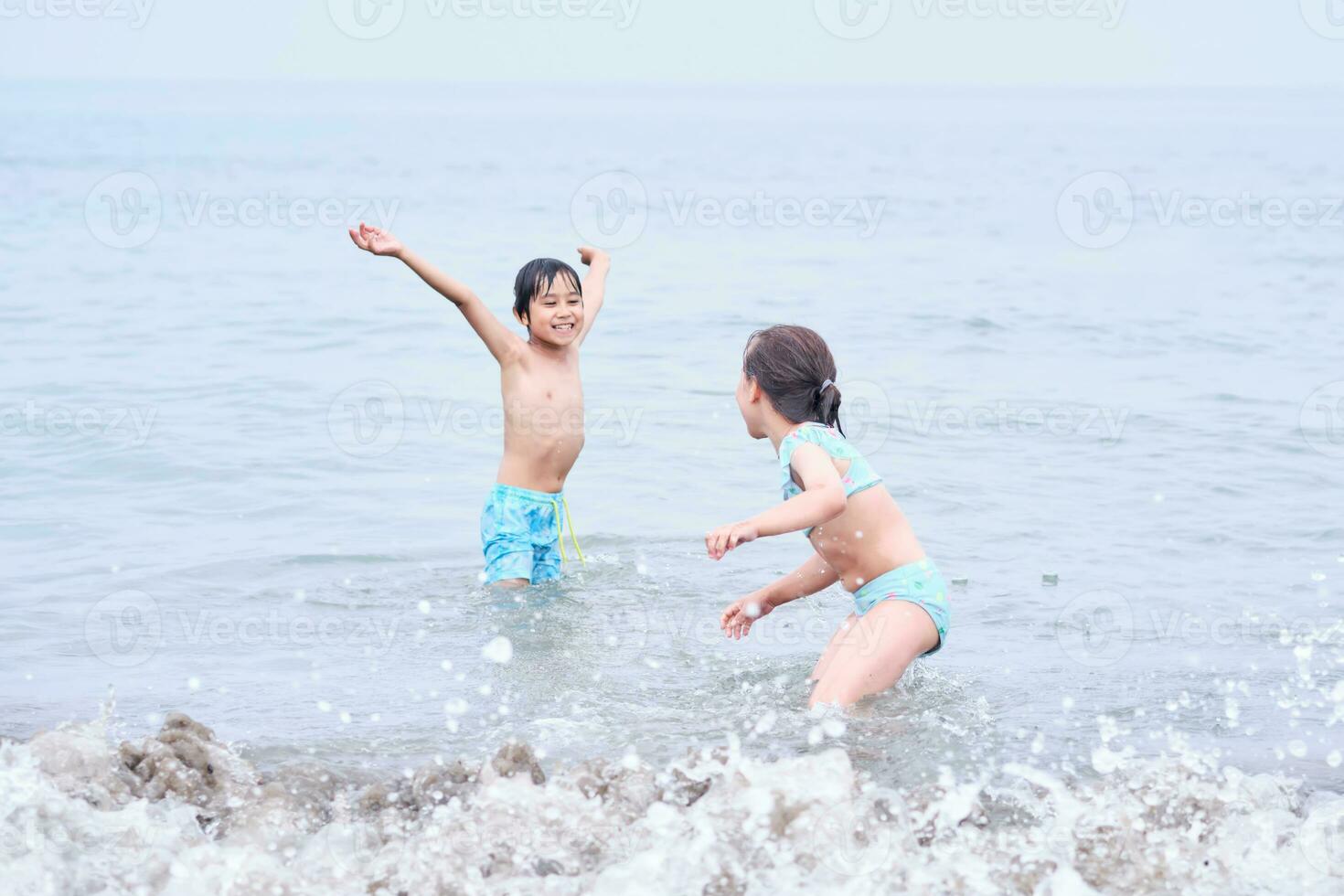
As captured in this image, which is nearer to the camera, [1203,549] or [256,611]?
[256,611]

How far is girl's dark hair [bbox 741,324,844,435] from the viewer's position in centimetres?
455

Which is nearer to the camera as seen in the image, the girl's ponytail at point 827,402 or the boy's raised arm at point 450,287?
the girl's ponytail at point 827,402

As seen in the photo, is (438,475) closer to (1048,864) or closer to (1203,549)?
(1203,549)

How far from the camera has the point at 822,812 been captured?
3834 millimetres

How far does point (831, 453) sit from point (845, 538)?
32cm

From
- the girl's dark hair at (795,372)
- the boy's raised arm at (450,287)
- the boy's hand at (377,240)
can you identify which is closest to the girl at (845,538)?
the girl's dark hair at (795,372)

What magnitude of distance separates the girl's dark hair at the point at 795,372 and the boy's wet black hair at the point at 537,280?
1.63 meters

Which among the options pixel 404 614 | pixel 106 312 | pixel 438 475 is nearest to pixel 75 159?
pixel 106 312

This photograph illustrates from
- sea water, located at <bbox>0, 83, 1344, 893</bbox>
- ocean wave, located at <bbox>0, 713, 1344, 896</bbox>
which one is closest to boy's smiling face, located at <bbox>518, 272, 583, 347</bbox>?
sea water, located at <bbox>0, 83, 1344, 893</bbox>

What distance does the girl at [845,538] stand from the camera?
4551mm

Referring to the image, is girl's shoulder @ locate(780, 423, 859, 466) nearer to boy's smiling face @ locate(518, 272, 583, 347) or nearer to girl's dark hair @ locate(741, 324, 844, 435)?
girl's dark hair @ locate(741, 324, 844, 435)

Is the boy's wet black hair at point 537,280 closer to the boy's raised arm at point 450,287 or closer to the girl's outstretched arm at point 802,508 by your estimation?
the boy's raised arm at point 450,287

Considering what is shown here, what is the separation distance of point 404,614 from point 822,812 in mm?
2771

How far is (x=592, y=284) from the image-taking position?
6.53 meters
